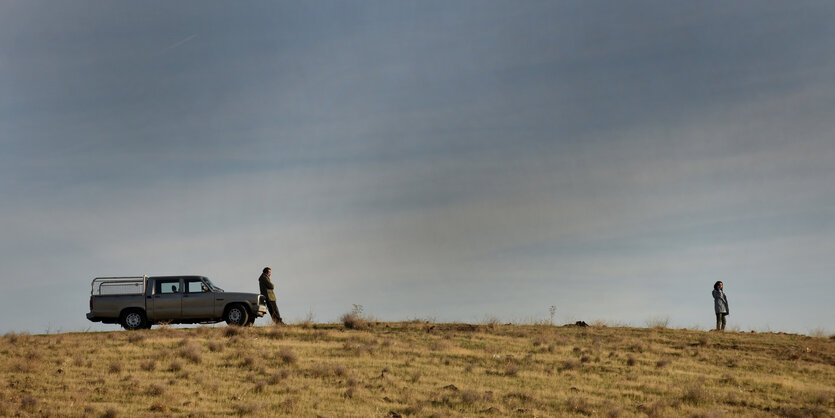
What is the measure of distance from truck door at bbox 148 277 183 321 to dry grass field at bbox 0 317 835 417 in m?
0.78

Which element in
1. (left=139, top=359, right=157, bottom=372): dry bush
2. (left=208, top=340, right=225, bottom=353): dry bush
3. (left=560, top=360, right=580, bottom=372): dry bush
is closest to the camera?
(left=139, top=359, right=157, bottom=372): dry bush

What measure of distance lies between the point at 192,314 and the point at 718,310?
73.8 ft

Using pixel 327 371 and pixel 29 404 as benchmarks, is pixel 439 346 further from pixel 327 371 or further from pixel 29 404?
pixel 29 404

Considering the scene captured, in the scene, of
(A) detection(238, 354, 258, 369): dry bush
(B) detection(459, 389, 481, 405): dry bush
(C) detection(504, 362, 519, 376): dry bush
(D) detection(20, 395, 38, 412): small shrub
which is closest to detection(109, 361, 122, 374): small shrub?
(A) detection(238, 354, 258, 369): dry bush

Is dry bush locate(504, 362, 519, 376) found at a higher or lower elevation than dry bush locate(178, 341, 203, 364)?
lower

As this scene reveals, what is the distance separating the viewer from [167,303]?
2791cm

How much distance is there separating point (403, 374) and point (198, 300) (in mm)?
10450

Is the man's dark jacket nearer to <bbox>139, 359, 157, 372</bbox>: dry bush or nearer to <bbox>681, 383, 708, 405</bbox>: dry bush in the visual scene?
<bbox>139, 359, 157, 372</bbox>: dry bush

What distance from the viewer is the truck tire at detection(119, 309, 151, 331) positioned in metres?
27.6

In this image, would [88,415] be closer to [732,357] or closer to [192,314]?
[192,314]

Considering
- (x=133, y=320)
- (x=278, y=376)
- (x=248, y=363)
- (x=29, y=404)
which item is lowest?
(x=29, y=404)

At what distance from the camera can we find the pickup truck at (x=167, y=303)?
90.1 ft

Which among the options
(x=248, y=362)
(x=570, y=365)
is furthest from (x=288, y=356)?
(x=570, y=365)

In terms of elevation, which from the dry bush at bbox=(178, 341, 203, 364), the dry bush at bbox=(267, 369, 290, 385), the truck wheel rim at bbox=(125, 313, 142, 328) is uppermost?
the truck wheel rim at bbox=(125, 313, 142, 328)
